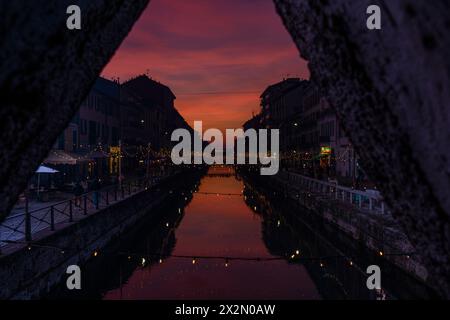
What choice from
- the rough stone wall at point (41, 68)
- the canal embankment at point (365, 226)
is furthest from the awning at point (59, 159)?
the rough stone wall at point (41, 68)

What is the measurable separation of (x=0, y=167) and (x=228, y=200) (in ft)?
145

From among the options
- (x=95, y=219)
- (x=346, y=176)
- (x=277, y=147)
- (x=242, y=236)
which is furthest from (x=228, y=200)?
(x=277, y=147)

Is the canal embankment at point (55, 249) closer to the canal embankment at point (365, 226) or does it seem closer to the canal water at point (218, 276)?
the canal water at point (218, 276)

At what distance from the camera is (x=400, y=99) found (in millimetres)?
1064

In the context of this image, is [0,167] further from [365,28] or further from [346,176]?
[346,176]

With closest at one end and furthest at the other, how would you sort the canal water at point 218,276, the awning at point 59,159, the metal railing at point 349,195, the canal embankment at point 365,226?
the canal embankment at point 365,226
the canal water at point 218,276
the metal railing at point 349,195
the awning at point 59,159

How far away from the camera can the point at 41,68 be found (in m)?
1.16

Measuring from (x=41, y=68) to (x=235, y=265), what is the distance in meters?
19.0

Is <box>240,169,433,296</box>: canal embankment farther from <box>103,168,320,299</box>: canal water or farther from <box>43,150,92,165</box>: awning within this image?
<box>43,150,92,165</box>: awning

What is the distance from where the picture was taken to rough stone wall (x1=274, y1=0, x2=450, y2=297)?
3.28ft

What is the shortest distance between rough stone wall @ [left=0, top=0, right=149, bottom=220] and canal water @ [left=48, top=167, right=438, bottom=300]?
26.1 ft

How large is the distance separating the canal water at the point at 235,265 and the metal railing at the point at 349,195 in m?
1.94

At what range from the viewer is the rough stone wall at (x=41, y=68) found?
1070 mm

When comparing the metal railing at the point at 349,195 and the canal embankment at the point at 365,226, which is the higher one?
the metal railing at the point at 349,195
